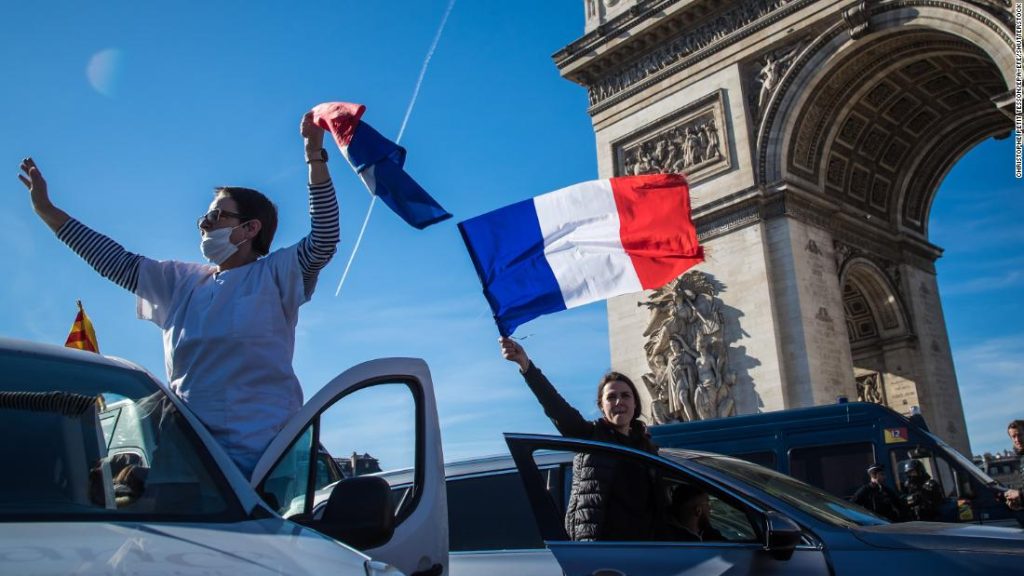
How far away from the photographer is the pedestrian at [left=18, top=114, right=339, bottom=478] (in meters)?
2.33

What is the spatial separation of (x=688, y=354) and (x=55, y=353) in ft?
45.7

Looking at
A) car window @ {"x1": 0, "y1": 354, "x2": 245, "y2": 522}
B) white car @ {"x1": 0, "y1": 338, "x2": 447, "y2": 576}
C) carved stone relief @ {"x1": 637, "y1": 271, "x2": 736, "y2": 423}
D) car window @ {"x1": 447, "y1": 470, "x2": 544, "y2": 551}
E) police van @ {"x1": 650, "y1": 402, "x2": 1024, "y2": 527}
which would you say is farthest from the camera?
carved stone relief @ {"x1": 637, "y1": 271, "x2": 736, "y2": 423}

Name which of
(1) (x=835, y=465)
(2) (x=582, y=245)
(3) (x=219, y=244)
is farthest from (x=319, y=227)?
(1) (x=835, y=465)

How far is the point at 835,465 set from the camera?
28.0 feet

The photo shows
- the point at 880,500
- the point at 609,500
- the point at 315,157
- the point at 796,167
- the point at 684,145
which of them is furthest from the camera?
the point at 684,145

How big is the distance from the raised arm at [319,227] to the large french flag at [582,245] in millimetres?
2610

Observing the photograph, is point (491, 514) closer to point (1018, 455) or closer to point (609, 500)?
point (609, 500)

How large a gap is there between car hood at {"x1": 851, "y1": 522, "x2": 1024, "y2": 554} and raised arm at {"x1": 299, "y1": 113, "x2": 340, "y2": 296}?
206cm

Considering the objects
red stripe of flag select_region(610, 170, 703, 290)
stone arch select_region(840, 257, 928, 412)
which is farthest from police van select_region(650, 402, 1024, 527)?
stone arch select_region(840, 257, 928, 412)

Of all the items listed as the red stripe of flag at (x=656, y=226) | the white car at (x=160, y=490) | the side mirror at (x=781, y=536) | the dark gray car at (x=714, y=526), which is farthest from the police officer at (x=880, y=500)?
the white car at (x=160, y=490)

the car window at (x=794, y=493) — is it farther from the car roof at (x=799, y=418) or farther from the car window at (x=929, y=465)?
the car roof at (x=799, y=418)

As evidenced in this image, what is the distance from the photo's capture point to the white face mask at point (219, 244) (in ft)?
8.80

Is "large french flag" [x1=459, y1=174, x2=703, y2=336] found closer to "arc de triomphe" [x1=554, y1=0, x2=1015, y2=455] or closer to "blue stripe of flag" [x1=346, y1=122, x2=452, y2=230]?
"blue stripe of flag" [x1=346, y1=122, x2=452, y2=230]

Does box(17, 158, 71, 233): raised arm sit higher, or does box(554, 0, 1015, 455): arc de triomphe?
box(554, 0, 1015, 455): arc de triomphe
